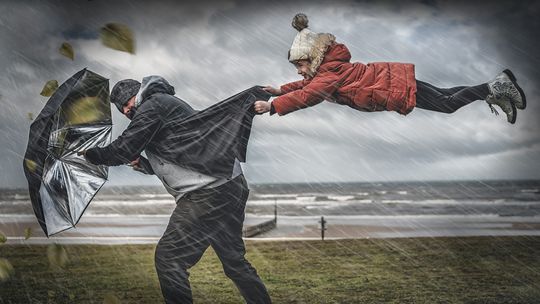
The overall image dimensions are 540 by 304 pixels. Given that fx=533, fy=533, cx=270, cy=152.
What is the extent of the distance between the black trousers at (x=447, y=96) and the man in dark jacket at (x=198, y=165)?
3.42 ft

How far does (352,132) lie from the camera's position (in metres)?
5.68

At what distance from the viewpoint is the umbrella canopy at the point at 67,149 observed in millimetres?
3205

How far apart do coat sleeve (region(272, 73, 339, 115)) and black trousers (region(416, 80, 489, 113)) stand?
1.90ft

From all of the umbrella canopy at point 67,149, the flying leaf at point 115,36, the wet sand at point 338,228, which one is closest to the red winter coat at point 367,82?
the flying leaf at point 115,36

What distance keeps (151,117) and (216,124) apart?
40 cm

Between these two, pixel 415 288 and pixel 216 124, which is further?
pixel 415 288

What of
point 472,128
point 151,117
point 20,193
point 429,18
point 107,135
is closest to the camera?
point 151,117

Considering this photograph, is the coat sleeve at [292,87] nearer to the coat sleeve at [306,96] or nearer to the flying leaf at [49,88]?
the coat sleeve at [306,96]

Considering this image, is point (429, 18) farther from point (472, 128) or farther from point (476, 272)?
point (472, 128)

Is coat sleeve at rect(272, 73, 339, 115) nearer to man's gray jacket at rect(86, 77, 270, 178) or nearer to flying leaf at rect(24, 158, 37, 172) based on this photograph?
man's gray jacket at rect(86, 77, 270, 178)

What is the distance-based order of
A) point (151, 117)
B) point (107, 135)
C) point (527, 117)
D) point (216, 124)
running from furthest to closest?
point (527, 117), point (107, 135), point (216, 124), point (151, 117)

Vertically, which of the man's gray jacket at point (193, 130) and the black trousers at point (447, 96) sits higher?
the black trousers at point (447, 96)

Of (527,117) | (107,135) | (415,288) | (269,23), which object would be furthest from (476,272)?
(107,135)

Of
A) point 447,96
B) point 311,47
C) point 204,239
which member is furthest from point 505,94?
point 204,239
